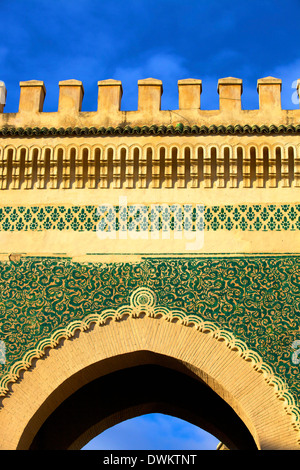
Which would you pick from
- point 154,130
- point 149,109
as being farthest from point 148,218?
point 149,109

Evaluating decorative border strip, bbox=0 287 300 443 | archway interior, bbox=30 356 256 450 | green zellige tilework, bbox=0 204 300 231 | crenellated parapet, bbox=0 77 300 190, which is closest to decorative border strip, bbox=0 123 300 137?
crenellated parapet, bbox=0 77 300 190

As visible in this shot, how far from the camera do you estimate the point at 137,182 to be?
6.84 m

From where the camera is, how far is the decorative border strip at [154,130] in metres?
6.79

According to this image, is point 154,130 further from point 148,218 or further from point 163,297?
point 163,297

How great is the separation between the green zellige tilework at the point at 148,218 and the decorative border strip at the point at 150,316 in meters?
0.71

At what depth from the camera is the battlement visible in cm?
693

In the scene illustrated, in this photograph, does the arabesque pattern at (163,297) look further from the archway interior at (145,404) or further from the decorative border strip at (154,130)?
the archway interior at (145,404)

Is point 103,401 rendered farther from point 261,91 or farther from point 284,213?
point 261,91

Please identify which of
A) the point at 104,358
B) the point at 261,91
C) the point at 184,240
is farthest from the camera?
the point at 261,91

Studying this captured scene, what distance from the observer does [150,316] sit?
20.5 ft

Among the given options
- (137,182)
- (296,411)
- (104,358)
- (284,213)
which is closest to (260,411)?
(296,411)

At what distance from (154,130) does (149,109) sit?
0.91 ft

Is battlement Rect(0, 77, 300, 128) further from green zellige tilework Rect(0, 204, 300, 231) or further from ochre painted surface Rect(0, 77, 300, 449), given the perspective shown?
green zellige tilework Rect(0, 204, 300, 231)
